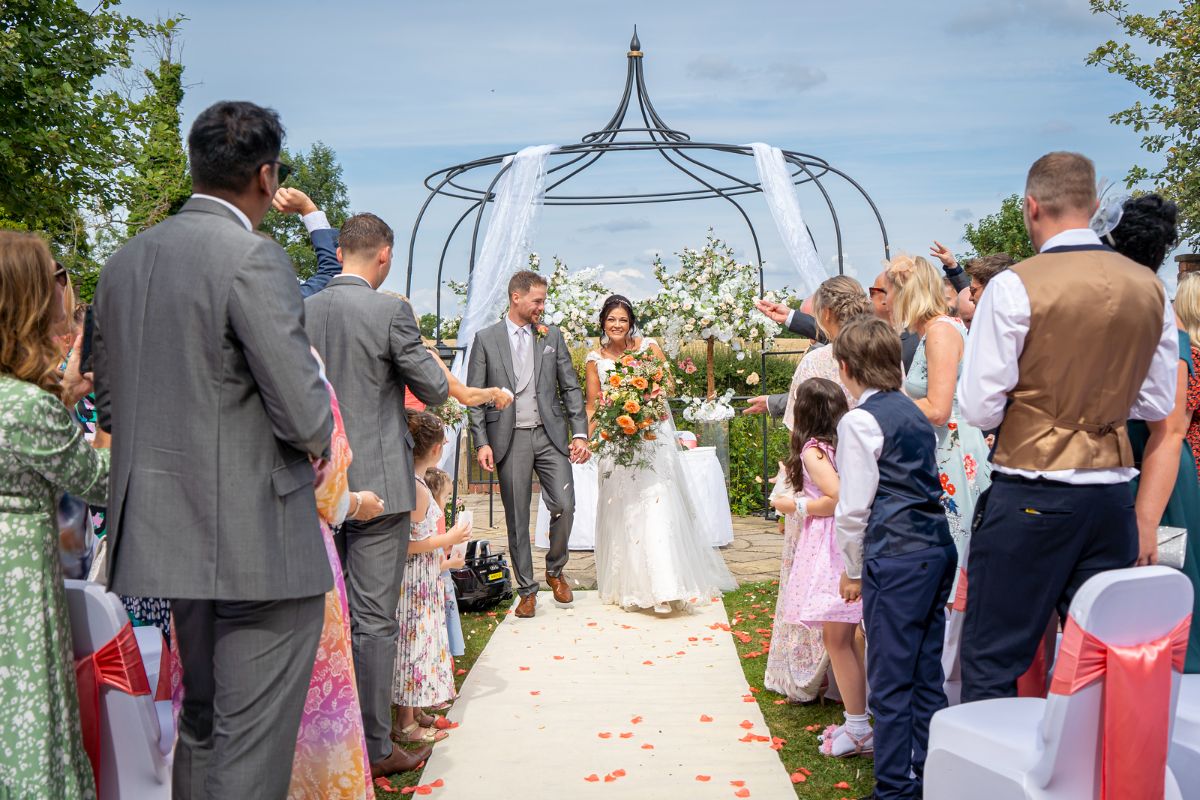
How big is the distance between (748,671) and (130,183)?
20.5 ft

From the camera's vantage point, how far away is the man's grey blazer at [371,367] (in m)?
3.69

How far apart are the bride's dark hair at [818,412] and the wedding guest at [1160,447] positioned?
1.11 m

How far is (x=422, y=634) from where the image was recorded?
13.8 feet

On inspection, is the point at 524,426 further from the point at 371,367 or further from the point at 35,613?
the point at 35,613

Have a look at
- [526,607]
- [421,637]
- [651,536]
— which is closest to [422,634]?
[421,637]

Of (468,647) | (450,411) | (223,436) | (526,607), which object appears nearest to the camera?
(223,436)

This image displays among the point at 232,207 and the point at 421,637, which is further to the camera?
the point at 421,637

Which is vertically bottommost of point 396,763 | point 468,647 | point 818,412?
point 468,647

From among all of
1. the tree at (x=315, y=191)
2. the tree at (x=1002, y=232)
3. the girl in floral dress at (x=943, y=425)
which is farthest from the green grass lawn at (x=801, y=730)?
the tree at (x=315, y=191)

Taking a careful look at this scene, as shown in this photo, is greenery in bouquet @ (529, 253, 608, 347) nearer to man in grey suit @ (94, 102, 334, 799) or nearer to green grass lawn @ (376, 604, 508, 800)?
green grass lawn @ (376, 604, 508, 800)

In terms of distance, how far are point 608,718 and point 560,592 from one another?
2039mm

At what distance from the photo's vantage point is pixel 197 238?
218 centimetres

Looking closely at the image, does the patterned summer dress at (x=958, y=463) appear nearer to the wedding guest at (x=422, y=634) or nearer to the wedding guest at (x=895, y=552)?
the wedding guest at (x=895, y=552)

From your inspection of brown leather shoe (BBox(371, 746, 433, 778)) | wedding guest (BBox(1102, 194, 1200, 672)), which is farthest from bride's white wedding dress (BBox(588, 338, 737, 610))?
wedding guest (BBox(1102, 194, 1200, 672))
